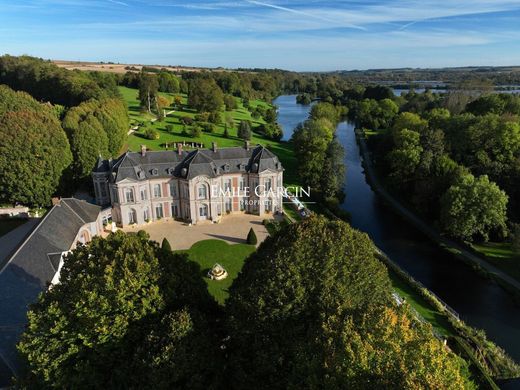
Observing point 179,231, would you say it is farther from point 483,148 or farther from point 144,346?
point 483,148

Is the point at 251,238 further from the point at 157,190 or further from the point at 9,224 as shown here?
the point at 9,224

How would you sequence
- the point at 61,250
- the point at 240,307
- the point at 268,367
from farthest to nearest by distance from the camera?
the point at 61,250
the point at 240,307
the point at 268,367

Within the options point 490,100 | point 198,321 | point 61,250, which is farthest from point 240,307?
point 490,100

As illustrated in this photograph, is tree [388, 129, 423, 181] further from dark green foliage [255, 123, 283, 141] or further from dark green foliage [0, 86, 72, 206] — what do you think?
dark green foliage [0, 86, 72, 206]

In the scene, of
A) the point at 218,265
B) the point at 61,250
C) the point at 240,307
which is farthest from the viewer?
the point at 218,265

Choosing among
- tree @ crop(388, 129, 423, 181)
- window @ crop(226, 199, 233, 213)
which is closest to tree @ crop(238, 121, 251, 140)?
tree @ crop(388, 129, 423, 181)

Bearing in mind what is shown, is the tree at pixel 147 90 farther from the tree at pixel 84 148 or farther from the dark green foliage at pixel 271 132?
the tree at pixel 84 148
